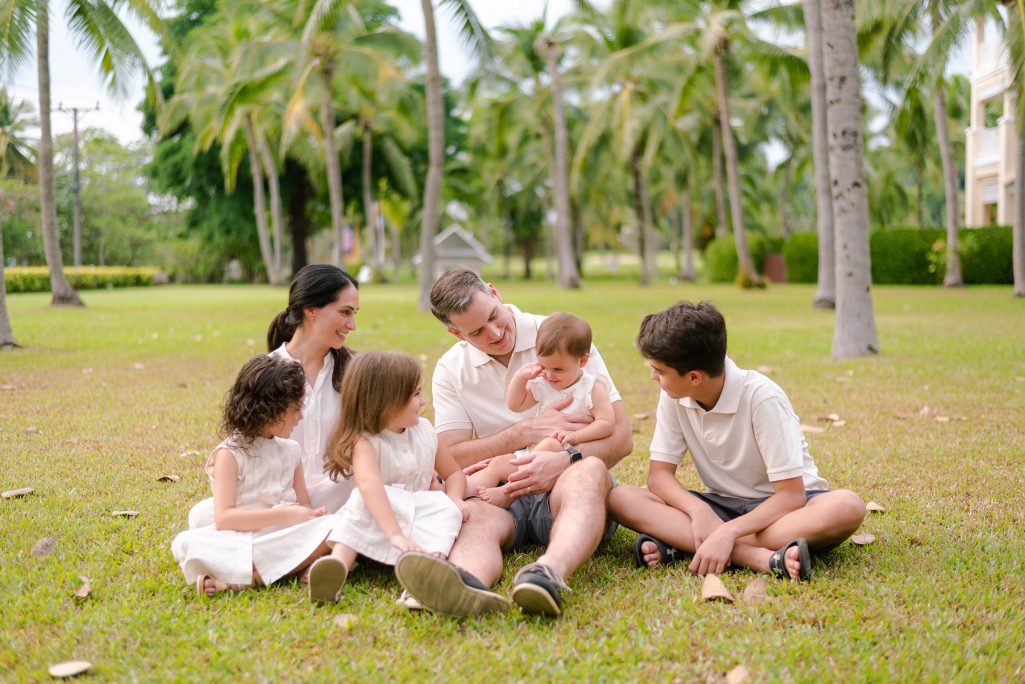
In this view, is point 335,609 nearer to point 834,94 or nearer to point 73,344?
point 834,94

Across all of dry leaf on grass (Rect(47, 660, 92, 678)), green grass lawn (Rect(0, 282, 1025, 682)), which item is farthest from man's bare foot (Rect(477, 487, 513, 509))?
dry leaf on grass (Rect(47, 660, 92, 678))

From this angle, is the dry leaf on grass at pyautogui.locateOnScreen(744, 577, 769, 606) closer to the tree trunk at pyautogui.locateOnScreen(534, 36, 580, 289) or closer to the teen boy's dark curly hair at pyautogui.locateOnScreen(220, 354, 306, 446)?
the teen boy's dark curly hair at pyautogui.locateOnScreen(220, 354, 306, 446)

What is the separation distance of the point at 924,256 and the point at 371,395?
2850 centimetres

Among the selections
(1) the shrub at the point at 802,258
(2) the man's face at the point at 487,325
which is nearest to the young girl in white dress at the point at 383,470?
(2) the man's face at the point at 487,325

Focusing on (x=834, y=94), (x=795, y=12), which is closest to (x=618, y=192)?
(x=795, y=12)

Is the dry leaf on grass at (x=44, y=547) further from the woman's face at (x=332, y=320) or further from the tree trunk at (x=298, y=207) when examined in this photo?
the tree trunk at (x=298, y=207)

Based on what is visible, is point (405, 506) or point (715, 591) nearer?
point (715, 591)

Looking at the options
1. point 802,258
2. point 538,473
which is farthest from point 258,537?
point 802,258

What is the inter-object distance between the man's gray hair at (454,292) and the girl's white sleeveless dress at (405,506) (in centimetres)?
50

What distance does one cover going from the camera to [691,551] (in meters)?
3.68

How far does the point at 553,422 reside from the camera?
4.02m

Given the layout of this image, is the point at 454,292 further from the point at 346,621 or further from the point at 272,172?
the point at 272,172

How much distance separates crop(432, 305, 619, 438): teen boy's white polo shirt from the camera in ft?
13.7

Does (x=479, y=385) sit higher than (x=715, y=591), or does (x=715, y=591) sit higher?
(x=479, y=385)
